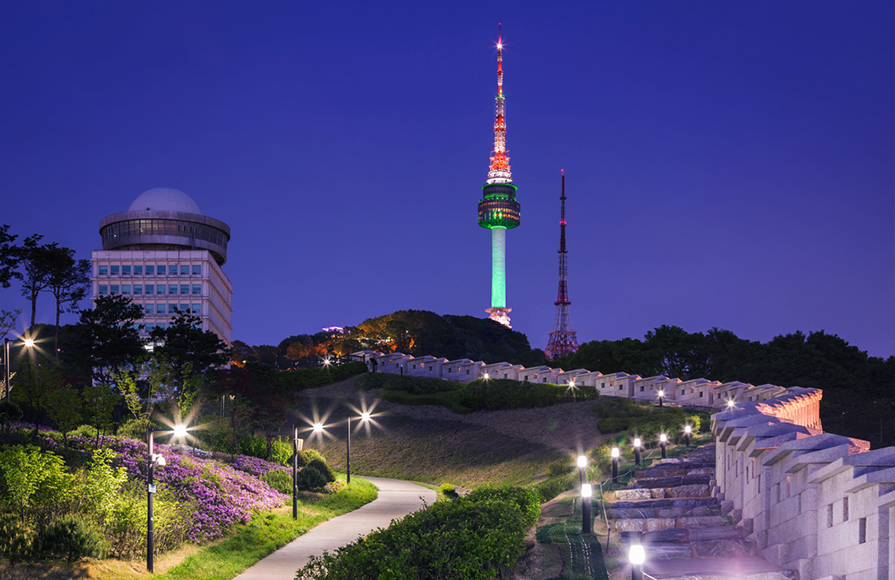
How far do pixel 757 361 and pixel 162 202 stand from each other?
3199 inches

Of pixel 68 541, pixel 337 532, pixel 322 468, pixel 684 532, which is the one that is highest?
pixel 684 532

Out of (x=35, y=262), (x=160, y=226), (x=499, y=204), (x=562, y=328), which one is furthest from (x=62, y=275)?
(x=499, y=204)

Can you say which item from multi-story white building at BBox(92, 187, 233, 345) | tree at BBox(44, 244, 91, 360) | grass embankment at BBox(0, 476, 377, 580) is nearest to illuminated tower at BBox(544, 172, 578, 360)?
multi-story white building at BBox(92, 187, 233, 345)

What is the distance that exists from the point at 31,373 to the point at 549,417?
31.8m

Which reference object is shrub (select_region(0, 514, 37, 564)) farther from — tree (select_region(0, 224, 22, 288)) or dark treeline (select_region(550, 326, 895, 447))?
dark treeline (select_region(550, 326, 895, 447))

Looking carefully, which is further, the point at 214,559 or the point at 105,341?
the point at 105,341

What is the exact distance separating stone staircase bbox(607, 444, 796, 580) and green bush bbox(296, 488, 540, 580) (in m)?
2.40

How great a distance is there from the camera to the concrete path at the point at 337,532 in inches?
687

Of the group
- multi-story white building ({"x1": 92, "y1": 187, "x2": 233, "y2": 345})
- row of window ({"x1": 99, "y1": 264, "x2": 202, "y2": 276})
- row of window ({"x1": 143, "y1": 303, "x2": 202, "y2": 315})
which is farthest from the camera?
row of window ({"x1": 99, "y1": 264, "x2": 202, "y2": 276})

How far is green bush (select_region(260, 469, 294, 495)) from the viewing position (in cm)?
2722

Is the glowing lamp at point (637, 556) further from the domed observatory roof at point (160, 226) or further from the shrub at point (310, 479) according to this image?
the domed observatory roof at point (160, 226)

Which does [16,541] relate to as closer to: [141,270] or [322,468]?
[322,468]

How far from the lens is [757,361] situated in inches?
3135

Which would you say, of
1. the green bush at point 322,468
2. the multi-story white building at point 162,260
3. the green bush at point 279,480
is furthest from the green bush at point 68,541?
the multi-story white building at point 162,260
